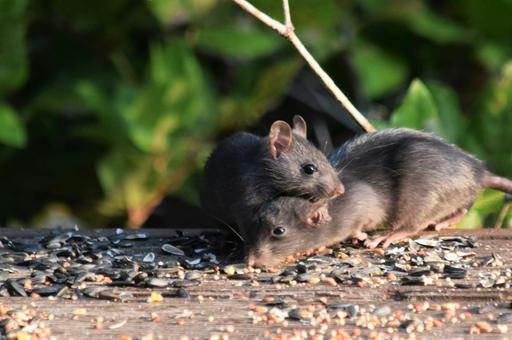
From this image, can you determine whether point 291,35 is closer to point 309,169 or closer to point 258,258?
point 309,169

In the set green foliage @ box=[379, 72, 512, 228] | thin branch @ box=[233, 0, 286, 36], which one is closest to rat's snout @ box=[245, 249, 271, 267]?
thin branch @ box=[233, 0, 286, 36]

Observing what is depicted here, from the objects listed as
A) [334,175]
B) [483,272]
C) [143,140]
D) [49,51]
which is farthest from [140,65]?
[483,272]

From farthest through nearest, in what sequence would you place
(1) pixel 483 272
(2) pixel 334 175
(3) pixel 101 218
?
(3) pixel 101 218, (2) pixel 334 175, (1) pixel 483 272

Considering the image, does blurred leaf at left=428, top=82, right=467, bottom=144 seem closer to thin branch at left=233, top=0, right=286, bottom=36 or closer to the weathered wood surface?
the weathered wood surface

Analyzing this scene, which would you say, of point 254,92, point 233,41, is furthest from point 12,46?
point 254,92

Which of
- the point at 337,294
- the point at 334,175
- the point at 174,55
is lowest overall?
the point at 337,294

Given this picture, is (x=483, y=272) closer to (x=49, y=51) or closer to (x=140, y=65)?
(x=140, y=65)

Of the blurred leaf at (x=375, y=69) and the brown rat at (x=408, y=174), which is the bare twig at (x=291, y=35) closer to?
the brown rat at (x=408, y=174)
